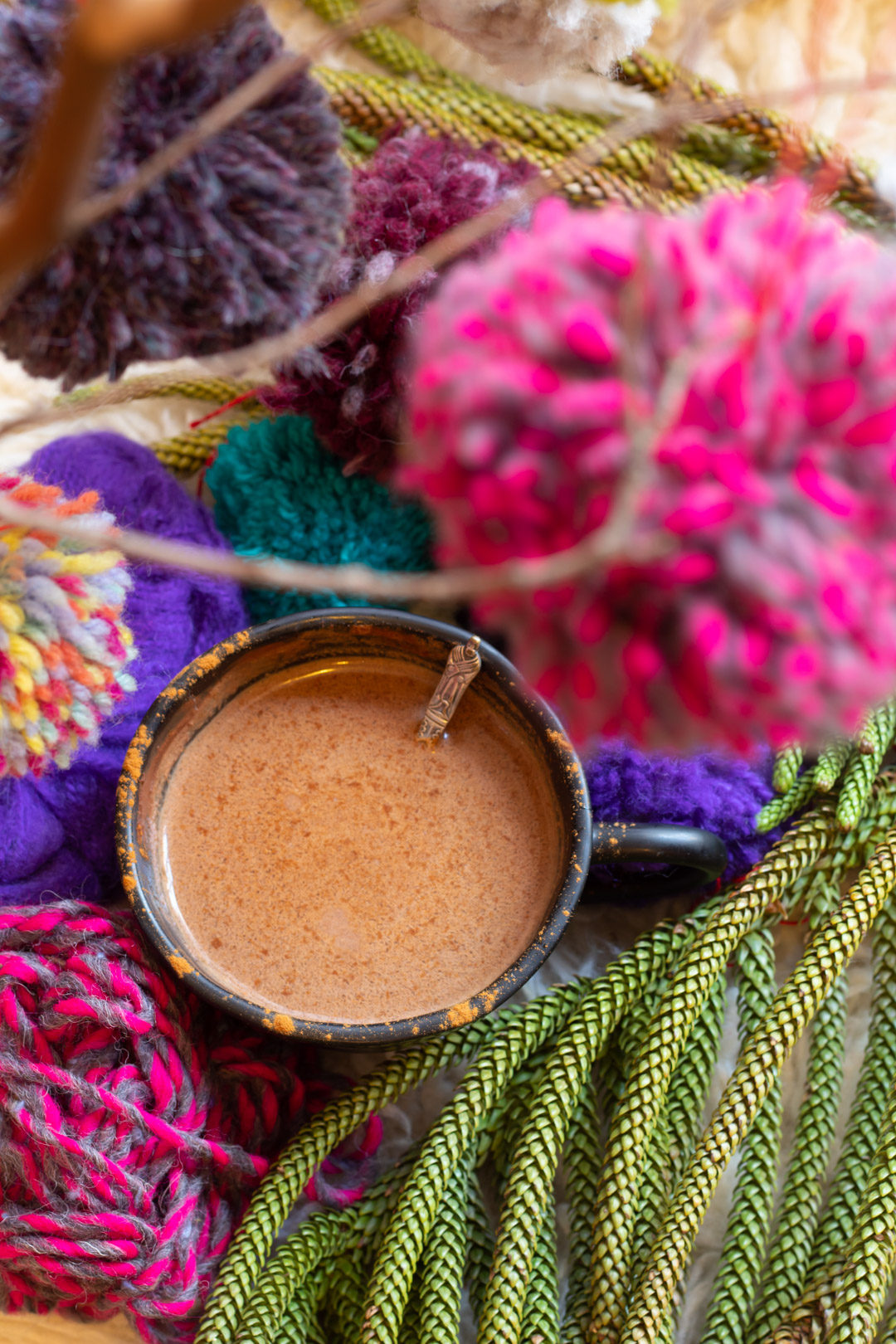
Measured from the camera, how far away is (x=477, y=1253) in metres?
0.53

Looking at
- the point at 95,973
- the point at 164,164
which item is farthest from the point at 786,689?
the point at 95,973

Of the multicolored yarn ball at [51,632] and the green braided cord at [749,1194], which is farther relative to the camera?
the green braided cord at [749,1194]

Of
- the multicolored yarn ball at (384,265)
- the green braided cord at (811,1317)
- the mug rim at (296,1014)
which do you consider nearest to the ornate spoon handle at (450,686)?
the mug rim at (296,1014)

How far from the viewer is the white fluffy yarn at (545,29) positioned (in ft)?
1.64

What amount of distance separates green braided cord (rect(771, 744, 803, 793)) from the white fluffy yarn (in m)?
A: 0.39

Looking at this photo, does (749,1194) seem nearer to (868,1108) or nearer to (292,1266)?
(868,1108)

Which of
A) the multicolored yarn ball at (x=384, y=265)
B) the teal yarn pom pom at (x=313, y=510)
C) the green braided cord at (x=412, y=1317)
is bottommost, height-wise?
the green braided cord at (x=412, y=1317)

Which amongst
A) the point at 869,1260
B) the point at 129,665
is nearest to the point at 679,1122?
the point at 869,1260

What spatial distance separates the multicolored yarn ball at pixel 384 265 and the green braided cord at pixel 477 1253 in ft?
1.32

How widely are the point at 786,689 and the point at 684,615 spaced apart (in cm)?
2

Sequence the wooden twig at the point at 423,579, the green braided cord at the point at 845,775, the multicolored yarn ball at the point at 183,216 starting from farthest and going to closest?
the green braided cord at the point at 845,775 → the multicolored yarn ball at the point at 183,216 → the wooden twig at the point at 423,579

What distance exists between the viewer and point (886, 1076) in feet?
1.77

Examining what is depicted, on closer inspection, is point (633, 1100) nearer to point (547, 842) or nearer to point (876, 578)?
point (547, 842)

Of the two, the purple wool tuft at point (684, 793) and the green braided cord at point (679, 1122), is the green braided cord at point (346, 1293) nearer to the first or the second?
the green braided cord at point (679, 1122)
